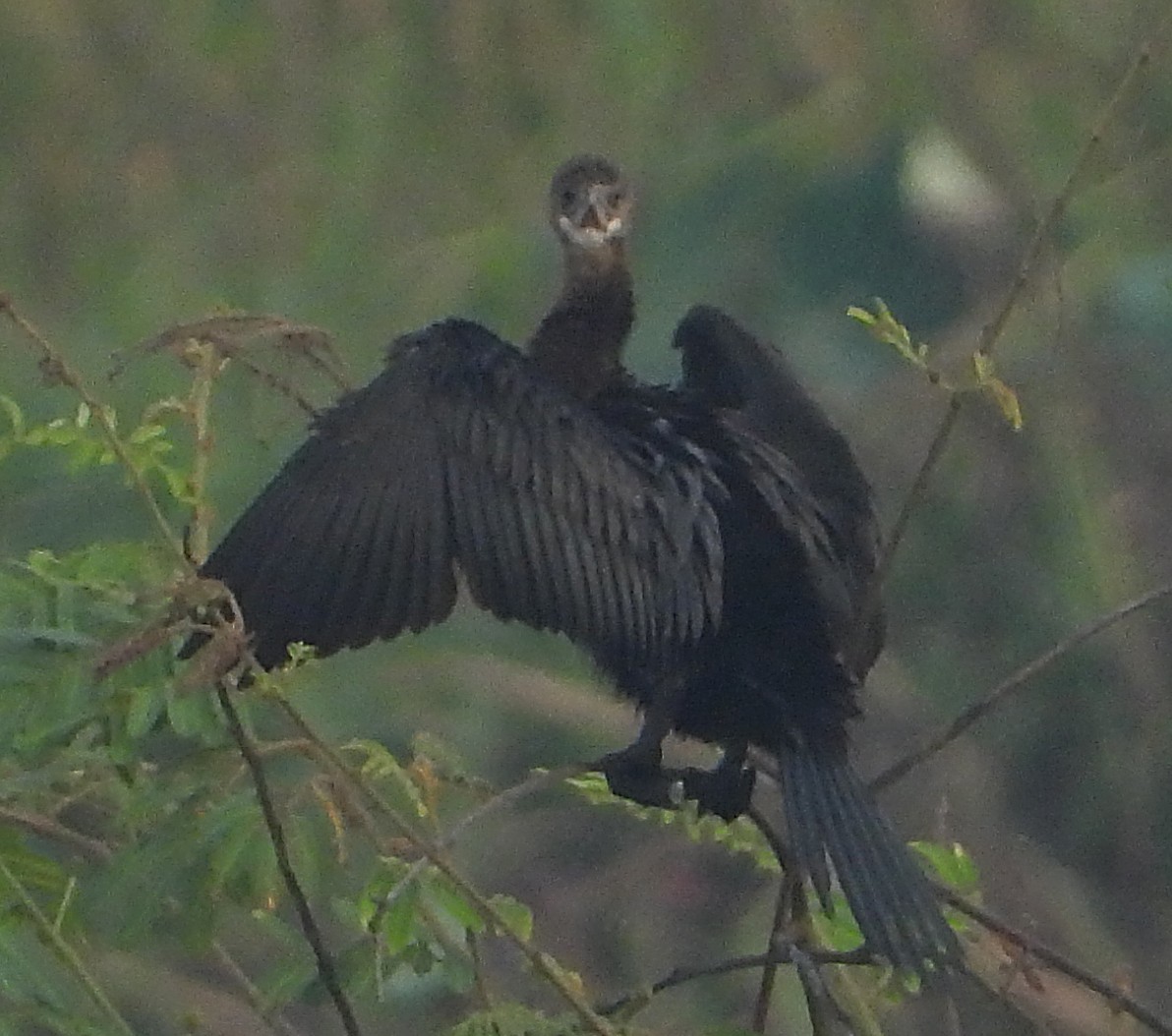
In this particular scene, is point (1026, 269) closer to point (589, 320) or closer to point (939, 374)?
point (939, 374)

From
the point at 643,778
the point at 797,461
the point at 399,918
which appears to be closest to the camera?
the point at 399,918

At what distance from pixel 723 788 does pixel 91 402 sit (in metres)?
1.04

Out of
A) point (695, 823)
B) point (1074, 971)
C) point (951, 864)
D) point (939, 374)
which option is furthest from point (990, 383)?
point (695, 823)

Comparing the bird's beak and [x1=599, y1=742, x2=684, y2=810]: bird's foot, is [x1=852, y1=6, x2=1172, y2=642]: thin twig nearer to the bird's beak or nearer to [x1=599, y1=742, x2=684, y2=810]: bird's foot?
[x1=599, y1=742, x2=684, y2=810]: bird's foot

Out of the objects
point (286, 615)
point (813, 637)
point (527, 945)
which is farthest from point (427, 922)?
point (813, 637)

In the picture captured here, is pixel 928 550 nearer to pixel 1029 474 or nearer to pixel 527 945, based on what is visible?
pixel 1029 474

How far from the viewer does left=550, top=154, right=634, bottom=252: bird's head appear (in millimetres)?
3002

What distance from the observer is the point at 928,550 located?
16.3 feet

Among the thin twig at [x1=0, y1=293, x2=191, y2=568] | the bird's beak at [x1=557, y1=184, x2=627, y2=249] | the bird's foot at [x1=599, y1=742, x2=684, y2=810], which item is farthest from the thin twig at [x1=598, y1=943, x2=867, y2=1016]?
the bird's beak at [x1=557, y1=184, x2=627, y2=249]

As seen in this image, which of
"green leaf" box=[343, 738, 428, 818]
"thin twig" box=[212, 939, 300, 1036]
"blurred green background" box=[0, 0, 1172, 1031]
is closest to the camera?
"green leaf" box=[343, 738, 428, 818]

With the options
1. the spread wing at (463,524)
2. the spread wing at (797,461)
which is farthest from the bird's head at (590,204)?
the spread wing at (463,524)

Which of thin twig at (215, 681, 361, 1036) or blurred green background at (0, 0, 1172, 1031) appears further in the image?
blurred green background at (0, 0, 1172, 1031)

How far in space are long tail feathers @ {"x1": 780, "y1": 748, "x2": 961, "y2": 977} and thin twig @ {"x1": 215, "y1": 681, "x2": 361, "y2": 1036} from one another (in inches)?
18.4

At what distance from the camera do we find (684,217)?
4254 millimetres
